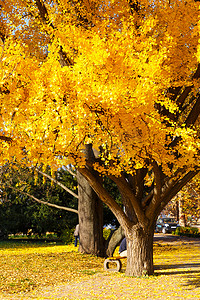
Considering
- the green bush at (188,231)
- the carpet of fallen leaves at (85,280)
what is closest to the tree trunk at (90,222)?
the carpet of fallen leaves at (85,280)

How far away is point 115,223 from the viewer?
69.7ft

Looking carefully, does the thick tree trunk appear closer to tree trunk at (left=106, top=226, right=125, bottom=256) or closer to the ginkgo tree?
the ginkgo tree

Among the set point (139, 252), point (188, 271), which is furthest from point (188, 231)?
point (139, 252)

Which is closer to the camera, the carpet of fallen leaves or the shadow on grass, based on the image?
the carpet of fallen leaves

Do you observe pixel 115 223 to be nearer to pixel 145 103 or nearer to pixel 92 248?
pixel 92 248

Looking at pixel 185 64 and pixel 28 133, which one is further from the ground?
pixel 185 64

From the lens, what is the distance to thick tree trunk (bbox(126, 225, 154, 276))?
366 inches

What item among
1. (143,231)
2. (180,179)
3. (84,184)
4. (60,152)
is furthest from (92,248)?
(60,152)

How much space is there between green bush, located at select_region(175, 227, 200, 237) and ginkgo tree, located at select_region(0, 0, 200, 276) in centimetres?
1654

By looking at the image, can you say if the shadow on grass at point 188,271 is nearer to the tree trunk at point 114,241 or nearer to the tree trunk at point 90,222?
the tree trunk at point 114,241

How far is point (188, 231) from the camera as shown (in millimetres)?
26859

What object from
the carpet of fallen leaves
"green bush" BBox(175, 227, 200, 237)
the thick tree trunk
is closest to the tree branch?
the thick tree trunk

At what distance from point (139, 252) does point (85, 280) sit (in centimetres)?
158

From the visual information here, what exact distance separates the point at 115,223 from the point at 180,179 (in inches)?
486
